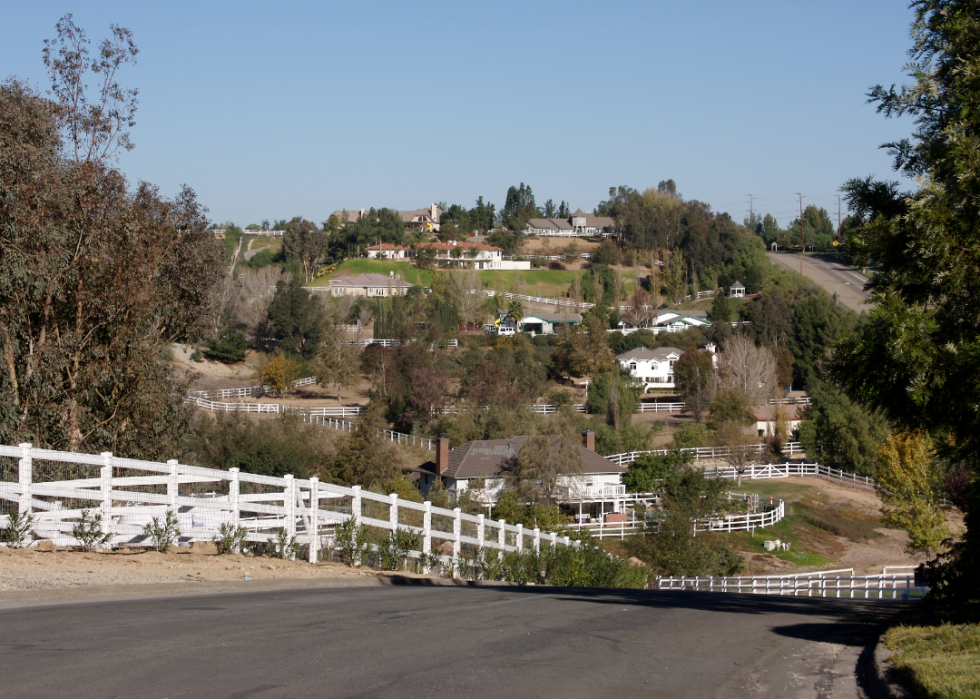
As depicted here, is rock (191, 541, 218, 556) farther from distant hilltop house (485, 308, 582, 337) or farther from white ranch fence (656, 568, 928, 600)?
distant hilltop house (485, 308, 582, 337)

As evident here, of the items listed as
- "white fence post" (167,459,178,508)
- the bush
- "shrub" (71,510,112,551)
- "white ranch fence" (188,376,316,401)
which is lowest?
"shrub" (71,510,112,551)

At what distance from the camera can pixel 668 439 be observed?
74312 mm

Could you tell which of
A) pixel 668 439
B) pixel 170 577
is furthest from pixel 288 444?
pixel 170 577

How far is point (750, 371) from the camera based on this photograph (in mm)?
89188

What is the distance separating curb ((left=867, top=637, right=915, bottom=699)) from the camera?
23.4 feet

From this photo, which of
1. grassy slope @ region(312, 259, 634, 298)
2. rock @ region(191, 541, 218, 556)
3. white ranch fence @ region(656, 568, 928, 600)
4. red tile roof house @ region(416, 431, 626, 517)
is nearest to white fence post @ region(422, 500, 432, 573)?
rock @ region(191, 541, 218, 556)

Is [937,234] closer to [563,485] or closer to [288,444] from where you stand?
[563,485]

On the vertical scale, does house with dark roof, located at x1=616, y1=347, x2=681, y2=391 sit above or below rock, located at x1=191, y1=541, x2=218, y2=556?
above

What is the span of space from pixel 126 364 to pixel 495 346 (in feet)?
243

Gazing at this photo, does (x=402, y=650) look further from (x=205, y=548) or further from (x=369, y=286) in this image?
(x=369, y=286)

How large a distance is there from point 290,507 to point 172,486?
2.16m

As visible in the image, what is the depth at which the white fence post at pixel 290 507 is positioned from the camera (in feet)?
49.4

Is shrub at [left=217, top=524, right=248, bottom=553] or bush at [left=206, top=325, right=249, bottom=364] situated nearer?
shrub at [left=217, top=524, right=248, bottom=553]

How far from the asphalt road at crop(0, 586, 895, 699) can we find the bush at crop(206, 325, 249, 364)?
8565 centimetres
